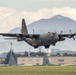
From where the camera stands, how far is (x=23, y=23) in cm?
14350

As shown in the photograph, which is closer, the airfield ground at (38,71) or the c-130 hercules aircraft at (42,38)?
the airfield ground at (38,71)

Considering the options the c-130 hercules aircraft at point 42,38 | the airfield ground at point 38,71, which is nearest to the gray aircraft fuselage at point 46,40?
the c-130 hercules aircraft at point 42,38

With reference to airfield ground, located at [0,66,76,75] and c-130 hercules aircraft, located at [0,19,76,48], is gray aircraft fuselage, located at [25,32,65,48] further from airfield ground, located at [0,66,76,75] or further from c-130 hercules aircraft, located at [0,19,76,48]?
airfield ground, located at [0,66,76,75]

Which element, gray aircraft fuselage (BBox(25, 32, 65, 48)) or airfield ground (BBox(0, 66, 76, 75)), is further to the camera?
gray aircraft fuselage (BBox(25, 32, 65, 48))

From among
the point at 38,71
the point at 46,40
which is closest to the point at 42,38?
the point at 46,40

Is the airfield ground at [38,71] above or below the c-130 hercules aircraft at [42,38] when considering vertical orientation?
below

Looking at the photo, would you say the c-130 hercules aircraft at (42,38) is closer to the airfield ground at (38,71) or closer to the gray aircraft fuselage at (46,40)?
the gray aircraft fuselage at (46,40)

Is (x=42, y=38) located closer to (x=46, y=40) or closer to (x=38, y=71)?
(x=46, y=40)

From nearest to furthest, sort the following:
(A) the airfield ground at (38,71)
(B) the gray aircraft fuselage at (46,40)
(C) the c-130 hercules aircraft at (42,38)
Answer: (A) the airfield ground at (38,71)
(B) the gray aircraft fuselage at (46,40)
(C) the c-130 hercules aircraft at (42,38)

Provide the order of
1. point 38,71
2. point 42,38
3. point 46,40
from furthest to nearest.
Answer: point 38,71 < point 42,38 < point 46,40

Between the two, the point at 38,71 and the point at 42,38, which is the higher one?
the point at 42,38

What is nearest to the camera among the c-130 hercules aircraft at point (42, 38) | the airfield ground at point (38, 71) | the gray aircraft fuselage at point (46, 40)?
the airfield ground at point (38, 71)

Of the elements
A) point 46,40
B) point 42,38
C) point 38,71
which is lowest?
point 38,71

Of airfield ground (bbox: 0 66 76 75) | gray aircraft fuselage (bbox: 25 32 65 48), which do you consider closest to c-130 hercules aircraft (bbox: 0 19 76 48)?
gray aircraft fuselage (bbox: 25 32 65 48)
